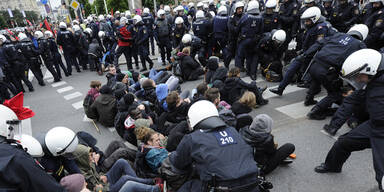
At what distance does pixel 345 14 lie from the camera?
25.7 feet

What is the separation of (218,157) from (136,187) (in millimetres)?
1399

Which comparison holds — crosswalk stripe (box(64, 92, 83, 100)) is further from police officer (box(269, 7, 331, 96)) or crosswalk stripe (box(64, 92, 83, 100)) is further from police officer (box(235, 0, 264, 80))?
police officer (box(269, 7, 331, 96))

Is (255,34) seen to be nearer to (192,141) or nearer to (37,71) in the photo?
(192,141)

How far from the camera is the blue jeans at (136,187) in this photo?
2.90 m

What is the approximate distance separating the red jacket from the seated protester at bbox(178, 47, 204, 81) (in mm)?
2781

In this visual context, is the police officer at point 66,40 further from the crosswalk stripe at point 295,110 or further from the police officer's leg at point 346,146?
the police officer's leg at point 346,146

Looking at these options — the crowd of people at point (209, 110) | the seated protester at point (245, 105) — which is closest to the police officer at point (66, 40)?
the crowd of people at point (209, 110)

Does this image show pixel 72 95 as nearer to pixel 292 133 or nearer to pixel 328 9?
pixel 292 133

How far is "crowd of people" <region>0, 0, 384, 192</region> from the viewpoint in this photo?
6.98ft

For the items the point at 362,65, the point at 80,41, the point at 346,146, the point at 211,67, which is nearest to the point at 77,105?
the point at 80,41

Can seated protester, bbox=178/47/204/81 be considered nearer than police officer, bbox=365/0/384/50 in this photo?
No

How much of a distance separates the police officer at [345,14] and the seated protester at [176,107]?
680 cm

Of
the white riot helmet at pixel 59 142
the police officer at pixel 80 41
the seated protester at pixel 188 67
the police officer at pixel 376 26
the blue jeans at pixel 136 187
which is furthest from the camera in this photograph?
the police officer at pixel 80 41

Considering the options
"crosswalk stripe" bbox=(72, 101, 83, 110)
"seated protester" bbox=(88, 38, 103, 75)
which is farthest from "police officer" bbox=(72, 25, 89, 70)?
"crosswalk stripe" bbox=(72, 101, 83, 110)
